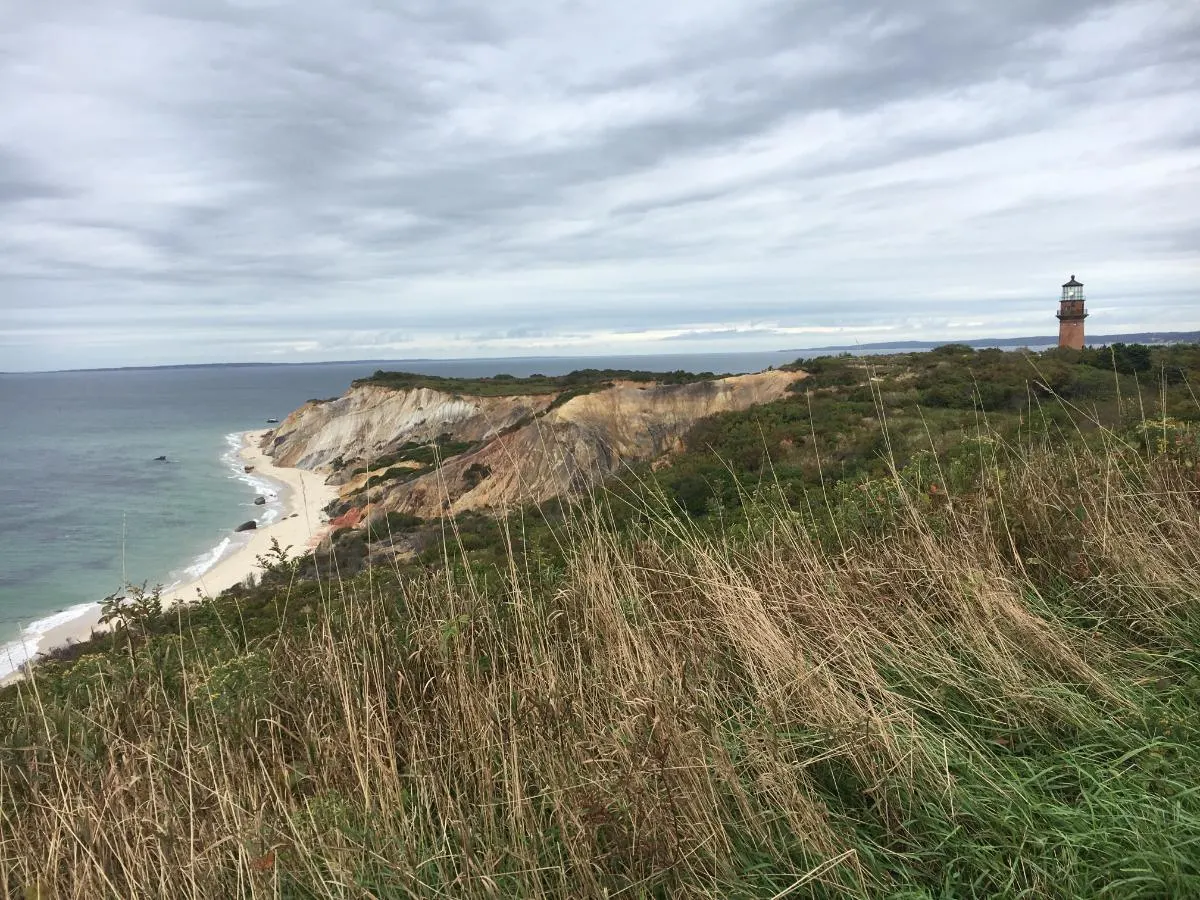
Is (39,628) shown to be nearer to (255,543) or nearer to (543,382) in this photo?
(255,543)

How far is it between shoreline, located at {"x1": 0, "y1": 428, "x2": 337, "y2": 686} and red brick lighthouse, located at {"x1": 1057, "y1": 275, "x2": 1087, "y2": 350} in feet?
134

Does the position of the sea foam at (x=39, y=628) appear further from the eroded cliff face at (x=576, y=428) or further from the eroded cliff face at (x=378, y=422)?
the eroded cliff face at (x=378, y=422)

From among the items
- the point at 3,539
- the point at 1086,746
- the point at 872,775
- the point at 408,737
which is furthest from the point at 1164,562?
the point at 3,539

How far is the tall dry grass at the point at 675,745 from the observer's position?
7.91ft

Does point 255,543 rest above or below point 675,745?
below

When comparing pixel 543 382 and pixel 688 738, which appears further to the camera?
pixel 543 382

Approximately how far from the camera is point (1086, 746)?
279 centimetres

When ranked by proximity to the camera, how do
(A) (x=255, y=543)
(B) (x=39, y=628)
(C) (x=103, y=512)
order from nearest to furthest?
(B) (x=39, y=628) → (A) (x=255, y=543) → (C) (x=103, y=512)

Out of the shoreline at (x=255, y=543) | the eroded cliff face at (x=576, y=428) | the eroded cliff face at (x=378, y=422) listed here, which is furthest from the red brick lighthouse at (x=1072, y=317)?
the shoreline at (x=255, y=543)

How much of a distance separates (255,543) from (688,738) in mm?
37910

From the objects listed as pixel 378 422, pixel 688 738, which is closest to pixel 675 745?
pixel 688 738

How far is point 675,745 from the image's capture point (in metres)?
2.61

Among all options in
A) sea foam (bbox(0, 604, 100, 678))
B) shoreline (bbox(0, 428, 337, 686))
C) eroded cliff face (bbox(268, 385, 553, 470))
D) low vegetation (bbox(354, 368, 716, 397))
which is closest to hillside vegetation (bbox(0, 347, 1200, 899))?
shoreline (bbox(0, 428, 337, 686))

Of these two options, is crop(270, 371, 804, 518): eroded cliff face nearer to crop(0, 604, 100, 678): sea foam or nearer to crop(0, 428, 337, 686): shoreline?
crop(0, 428, 337, 686): shoreline
